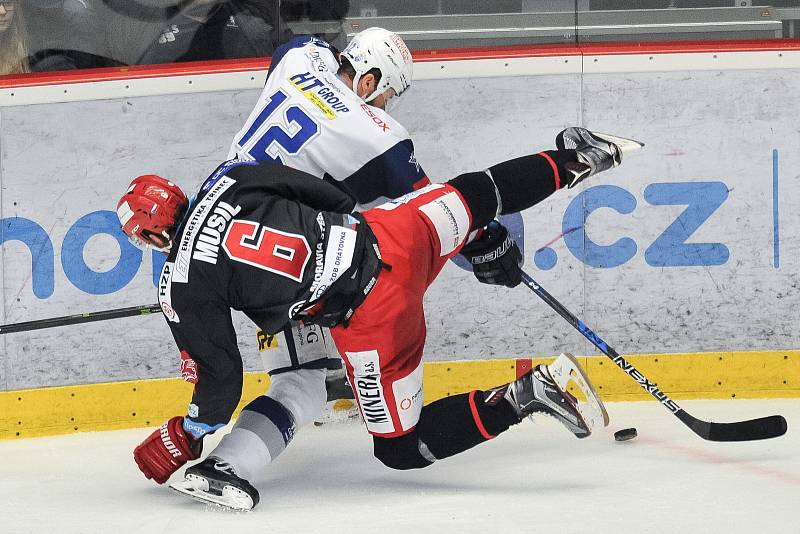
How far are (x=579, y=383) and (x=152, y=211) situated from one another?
1.15 metres

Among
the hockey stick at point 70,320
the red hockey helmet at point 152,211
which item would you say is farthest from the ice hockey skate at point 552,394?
the hockey stick at point 70,320

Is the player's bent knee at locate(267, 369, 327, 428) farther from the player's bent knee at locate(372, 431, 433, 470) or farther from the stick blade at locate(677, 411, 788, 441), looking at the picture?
the stick blade at locate(677, 411, 788, 441)

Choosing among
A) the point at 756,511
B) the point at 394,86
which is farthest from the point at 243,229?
the point at 756,511

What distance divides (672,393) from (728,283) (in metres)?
0.44

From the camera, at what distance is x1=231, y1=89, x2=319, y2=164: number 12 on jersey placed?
10.1 ft

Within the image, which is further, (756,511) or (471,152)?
(471,152)

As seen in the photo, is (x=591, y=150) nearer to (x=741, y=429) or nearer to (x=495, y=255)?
(x=495, y=255)

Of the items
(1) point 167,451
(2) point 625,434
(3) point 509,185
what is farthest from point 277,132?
(2) point 625,434

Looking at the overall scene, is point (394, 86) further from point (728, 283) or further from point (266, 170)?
point (728, 283)

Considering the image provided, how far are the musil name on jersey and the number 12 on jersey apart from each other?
487 millimetres

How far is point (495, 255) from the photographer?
337 centimetres

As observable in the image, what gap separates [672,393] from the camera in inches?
155

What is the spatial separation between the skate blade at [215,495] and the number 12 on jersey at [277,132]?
0.93m

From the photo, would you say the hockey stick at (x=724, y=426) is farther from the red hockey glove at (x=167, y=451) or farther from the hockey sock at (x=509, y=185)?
the red hockey glove at (x=167, y=451)
